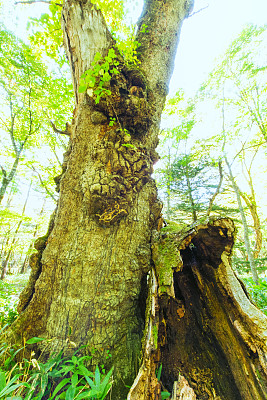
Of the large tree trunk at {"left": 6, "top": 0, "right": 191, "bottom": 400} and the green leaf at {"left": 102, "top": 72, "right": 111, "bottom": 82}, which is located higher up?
the green leaf at {"left": 102, "top": 72, "right": 111, "bottom": 82}

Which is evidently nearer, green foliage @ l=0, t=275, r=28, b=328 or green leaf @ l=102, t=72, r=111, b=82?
green leaf @ l=102, t=72, r=111, b=82

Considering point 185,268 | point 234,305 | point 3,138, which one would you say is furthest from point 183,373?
point 3,138

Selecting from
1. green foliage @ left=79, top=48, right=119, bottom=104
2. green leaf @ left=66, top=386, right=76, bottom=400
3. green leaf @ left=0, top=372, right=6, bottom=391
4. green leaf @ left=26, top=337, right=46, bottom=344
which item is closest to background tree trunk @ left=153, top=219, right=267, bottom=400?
green leaf @ left=66, top=386, right=76, bottom=400

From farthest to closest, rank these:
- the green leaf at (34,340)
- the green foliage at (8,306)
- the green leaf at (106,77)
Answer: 1. the green foliage at (8,306)
2. the green leaf at (106,77)
3. the green leaf at (34,340)

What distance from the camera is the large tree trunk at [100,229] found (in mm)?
1332

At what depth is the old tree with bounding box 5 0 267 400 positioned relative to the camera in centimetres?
122

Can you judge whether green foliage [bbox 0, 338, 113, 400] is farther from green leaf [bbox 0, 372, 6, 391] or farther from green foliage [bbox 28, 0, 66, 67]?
green foliage [bbox 28, 0, 66, 67]

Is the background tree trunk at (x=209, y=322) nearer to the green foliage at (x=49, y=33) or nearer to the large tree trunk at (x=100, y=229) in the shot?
the large tree trunk at (x=100, y=229)

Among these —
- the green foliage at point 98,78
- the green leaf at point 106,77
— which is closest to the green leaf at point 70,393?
the green foliage at point 98,78

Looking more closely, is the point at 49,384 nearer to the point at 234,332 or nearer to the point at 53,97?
the point at 234,332

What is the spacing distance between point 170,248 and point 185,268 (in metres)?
0.39

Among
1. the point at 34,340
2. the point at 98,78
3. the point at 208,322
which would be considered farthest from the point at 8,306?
the point at 98,78

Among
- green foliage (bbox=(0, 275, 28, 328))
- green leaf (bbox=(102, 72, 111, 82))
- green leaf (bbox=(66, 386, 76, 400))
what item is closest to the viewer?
green leaf (bbox=(66, 386, 76, 400))

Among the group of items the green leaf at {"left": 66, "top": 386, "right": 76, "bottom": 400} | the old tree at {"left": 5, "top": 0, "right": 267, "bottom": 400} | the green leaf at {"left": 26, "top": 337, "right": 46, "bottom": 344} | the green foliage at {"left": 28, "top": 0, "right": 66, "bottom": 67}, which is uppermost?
the green foliage at {"left": 28, "top": 0, "right": 66, "bottom": 67}
